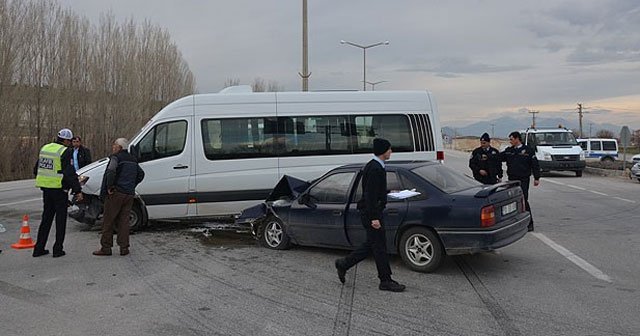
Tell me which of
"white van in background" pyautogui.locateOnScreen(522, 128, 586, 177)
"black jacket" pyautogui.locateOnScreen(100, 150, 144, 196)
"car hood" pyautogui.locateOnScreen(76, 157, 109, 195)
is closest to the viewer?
"black jacket" pyautogui.locateOnScreen(100, 150, 144, 196)

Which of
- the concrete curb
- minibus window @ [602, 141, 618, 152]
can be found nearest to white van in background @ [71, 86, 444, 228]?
the concrete curb

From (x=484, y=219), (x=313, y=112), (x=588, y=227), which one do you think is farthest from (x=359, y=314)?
(x=588, y=227)

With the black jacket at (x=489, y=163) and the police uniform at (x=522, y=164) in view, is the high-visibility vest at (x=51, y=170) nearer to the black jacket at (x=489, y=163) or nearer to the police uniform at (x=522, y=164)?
the black jacket at (x=489, y=163)

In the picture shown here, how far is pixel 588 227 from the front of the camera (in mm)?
10219

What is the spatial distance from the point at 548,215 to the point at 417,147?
364cm

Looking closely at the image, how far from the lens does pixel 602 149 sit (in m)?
35.3

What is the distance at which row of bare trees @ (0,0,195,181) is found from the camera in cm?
2558

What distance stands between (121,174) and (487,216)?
5096 millimetres

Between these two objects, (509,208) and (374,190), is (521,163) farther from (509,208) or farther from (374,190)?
(374,190)

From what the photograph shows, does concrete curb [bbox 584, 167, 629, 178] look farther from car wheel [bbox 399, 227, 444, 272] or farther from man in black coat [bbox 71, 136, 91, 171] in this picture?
man in black coat [bbox 71, 136, 91, 171]

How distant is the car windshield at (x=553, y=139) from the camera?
81.5ft

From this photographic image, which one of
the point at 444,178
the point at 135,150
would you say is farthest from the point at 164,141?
the point at 444,178

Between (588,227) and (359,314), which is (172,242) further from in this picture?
(588,227)

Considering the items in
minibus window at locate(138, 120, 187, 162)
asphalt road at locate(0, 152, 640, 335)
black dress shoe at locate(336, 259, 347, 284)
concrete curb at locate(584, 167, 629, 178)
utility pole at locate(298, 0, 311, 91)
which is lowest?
asphalt road at locate(0, 152, 640, 335)
